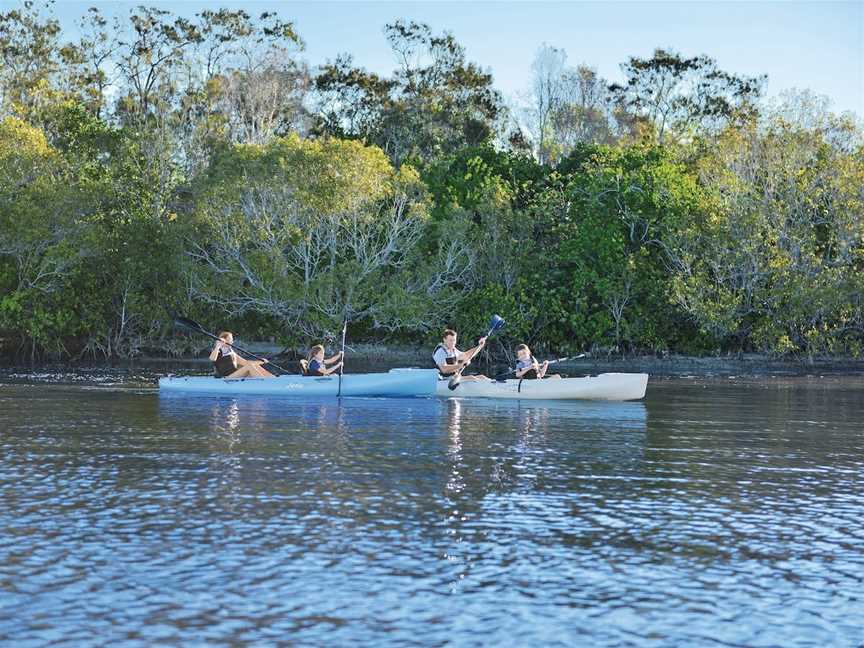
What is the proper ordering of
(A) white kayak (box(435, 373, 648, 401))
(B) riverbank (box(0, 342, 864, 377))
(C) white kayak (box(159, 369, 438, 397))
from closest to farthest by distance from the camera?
(A) white kayak (box(435, 373, 648, 401)) < (C) white kayak (box(159, 369, 438, 397)) < (B) riverbank (box(0, 342, 864, 377))

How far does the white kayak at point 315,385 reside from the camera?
91.6 feet

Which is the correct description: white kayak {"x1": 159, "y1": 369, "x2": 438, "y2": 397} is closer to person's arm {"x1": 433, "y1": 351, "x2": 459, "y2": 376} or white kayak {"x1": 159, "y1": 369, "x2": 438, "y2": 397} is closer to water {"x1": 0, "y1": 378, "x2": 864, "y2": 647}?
person's arm {"x1": 433, "y1": 351, "x2": 459, "y2": 376}

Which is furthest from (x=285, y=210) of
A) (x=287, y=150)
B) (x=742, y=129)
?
(x=742, y=129)

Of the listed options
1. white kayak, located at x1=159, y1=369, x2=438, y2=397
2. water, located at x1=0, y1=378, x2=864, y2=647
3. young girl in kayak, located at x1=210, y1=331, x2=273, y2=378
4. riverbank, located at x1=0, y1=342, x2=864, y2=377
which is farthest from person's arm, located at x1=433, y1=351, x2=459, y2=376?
riverbank, located at x1=0, y1=342, x2=864, y2=377

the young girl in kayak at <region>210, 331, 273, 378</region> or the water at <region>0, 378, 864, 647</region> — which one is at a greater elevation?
the young girl in kayak at <region>210, 331, 273, 378</region>

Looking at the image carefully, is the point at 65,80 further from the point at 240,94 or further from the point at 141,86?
the point at 240,94

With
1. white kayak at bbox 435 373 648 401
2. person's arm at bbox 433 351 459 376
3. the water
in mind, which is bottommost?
the water

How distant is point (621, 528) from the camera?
1160 cm

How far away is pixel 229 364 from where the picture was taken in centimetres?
2919

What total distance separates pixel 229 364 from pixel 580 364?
20.4m

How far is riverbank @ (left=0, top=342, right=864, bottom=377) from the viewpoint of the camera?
138 ft

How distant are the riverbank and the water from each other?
71.4 feet

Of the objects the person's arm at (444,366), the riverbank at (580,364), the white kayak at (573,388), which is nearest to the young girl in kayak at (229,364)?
the person's arm at (444,366)

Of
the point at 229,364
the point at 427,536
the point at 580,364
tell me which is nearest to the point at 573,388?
the point at 229,364
